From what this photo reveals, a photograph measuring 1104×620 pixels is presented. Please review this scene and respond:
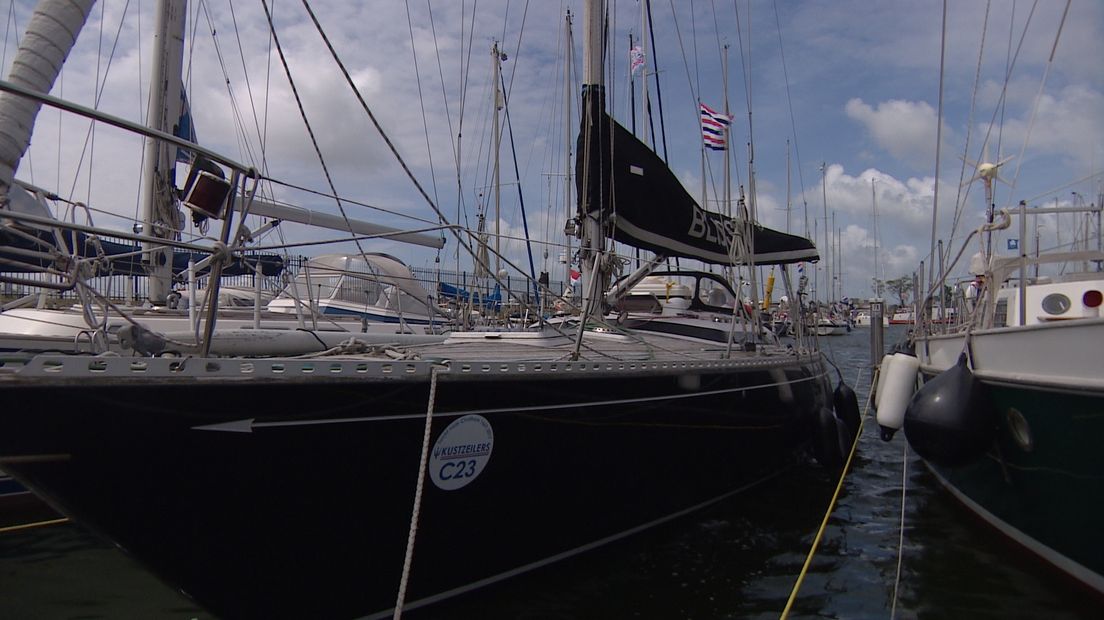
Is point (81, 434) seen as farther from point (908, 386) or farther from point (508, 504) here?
point (908, 386)

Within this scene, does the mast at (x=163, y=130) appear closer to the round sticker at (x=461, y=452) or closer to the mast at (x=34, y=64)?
the mast at (x=34, y=64)

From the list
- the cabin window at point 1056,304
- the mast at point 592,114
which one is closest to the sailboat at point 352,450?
the mast at point 592,114

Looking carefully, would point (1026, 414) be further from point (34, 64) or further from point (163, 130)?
point (163, 130)

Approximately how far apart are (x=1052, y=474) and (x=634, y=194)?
4.00 m

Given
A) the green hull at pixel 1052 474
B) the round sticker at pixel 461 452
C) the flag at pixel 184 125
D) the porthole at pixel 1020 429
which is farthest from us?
the flag at pixel 184 125

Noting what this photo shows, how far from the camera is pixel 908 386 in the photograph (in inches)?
273

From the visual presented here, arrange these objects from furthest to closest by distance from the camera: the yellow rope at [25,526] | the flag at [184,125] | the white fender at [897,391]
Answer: the flag at [184,125], the white fender at [897,391], the yellow rope at [25,526]

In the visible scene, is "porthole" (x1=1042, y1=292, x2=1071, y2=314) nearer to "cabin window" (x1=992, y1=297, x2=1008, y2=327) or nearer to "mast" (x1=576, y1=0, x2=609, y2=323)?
"cabin window" (x1=992, y1=297, x2=1008, y2=327)

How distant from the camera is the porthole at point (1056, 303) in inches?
272

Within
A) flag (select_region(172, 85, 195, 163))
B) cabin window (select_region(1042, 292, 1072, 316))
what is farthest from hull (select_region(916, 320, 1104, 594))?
flag (select_region(172, 85, 195, 163))

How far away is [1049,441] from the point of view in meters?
4.93

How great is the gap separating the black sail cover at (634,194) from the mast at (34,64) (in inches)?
162

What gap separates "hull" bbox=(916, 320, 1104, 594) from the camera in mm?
4602

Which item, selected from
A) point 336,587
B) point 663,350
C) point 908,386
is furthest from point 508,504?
point 908,386
